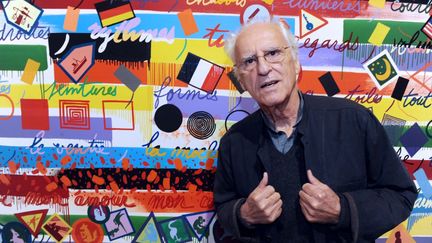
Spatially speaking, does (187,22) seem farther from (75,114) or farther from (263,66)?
(75,114)

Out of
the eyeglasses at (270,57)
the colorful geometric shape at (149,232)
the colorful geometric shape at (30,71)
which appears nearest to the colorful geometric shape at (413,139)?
the eyeglasses at (270,57)

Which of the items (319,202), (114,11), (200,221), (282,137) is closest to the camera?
(319,202)

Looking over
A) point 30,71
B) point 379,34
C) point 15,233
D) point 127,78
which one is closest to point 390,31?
point 379,34

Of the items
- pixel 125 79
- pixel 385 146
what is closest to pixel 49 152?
pixel 125 79

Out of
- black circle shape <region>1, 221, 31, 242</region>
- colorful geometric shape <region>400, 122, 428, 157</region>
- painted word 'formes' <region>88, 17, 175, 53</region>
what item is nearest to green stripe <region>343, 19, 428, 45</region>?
colorful geometric shape <region>400, 122, 428, 157</region>

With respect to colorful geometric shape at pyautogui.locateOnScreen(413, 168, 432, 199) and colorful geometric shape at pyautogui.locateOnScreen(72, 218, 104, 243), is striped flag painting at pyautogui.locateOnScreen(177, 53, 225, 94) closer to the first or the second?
colorful geometric shape at pyautogui.locateOnScreen(72, 218, 104, 243)

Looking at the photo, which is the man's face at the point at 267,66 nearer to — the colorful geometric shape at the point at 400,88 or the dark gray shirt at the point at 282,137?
the dark gray shirt at the point at 282,137

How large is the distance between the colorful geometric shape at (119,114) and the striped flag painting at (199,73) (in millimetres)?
245

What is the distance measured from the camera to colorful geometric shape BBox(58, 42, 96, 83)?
139cm

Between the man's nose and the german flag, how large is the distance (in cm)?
60

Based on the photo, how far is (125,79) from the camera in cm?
140

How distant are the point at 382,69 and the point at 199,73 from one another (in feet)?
2.44

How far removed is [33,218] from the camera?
4.89 feet

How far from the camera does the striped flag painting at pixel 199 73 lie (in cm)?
140
